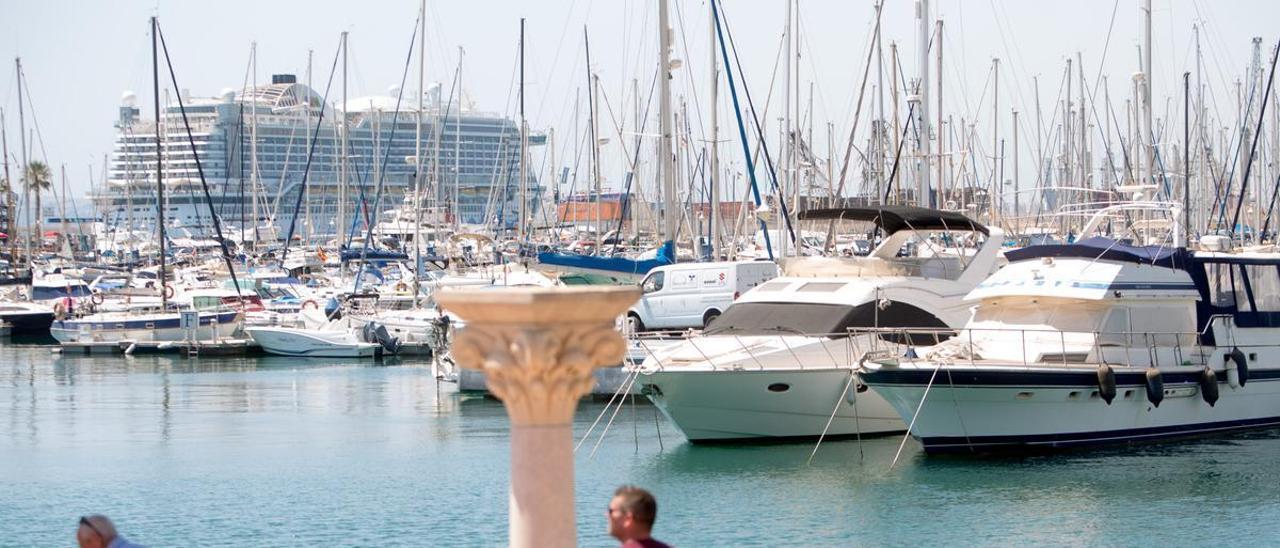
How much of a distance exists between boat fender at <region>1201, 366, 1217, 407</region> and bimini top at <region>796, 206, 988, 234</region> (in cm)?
568

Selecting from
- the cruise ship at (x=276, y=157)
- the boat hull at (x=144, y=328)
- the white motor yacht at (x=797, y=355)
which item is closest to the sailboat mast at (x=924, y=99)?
the white motor yacht at (x=797, y=355)

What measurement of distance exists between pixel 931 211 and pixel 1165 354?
5.44 meters

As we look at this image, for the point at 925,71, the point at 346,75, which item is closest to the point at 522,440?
the point at 925,71

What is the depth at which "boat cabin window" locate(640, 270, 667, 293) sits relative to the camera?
39438 millimetres

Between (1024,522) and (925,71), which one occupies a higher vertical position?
(925,71)

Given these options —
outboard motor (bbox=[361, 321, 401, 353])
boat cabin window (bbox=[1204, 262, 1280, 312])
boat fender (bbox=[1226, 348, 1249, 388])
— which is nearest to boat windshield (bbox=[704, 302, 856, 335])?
boat cabin window (bbox=[1204, 262, 1280, 312])

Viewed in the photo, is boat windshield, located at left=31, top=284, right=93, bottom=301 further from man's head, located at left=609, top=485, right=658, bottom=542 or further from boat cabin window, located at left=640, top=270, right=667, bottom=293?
man's head, located at left=609, top=485, right=658, bottom=542

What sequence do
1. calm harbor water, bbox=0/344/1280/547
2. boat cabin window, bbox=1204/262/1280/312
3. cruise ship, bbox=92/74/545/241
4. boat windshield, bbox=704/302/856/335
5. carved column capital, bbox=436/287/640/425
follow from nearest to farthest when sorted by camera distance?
carved column capital, bbox=436/287/640/425
calm harbor water, bbox=0/344/1280/547
boat windshield, bbox=704/302/856/335
boat cabin window, bbox=1204/262/1280/312
cruise ship, bbox=92/74/545/241

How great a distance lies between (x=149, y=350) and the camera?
2213 inches

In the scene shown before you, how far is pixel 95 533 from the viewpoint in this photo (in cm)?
960

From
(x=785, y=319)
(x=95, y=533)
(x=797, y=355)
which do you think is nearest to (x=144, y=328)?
(x=785, y=319)

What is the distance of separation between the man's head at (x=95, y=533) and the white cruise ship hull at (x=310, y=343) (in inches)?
1651

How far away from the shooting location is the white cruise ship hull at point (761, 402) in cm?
2647

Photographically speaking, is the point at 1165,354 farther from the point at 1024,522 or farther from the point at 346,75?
the point at 346,75
